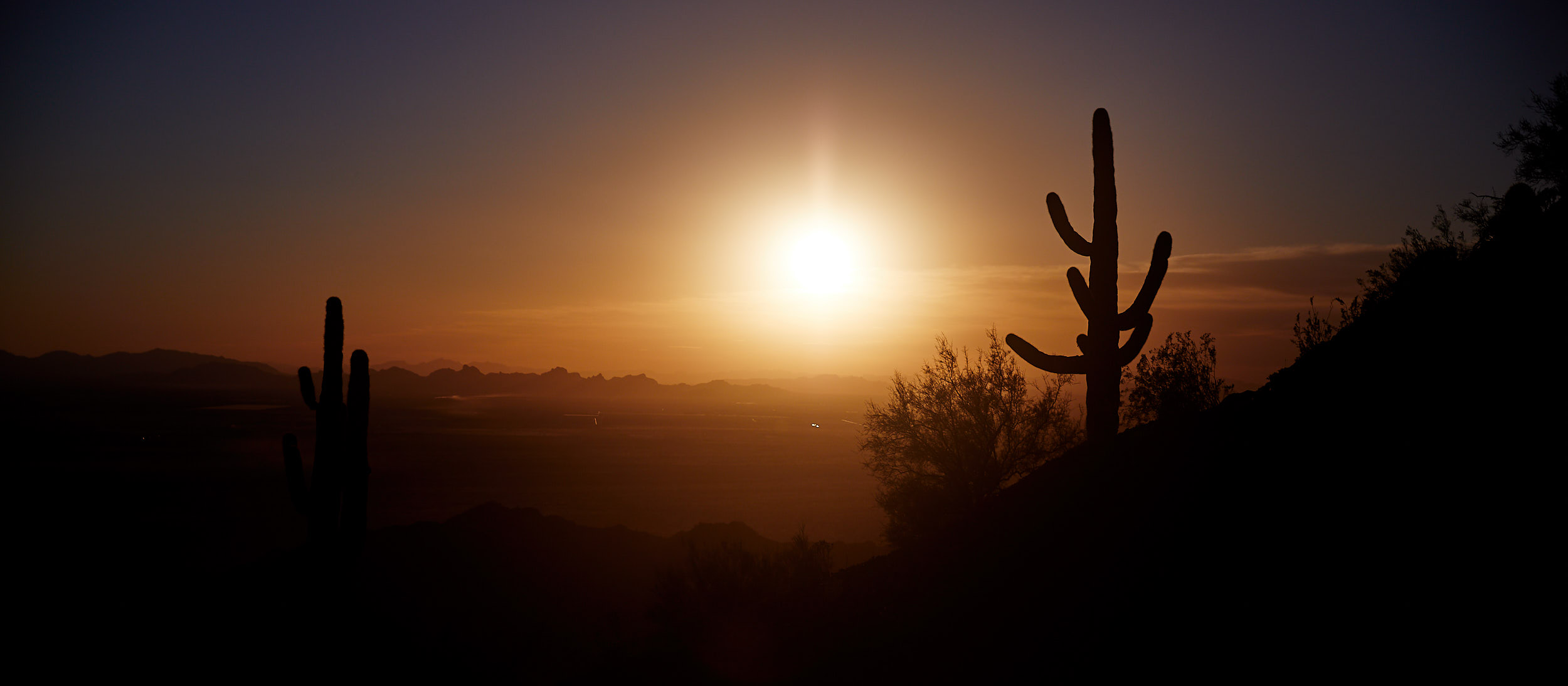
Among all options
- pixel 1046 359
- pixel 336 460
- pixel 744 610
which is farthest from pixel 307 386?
pixel 1046 359

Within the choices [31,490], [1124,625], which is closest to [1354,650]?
[1124,625]

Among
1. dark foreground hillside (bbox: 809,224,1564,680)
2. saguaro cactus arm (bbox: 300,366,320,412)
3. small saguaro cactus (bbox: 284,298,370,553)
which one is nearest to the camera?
dark foreground hillside (bbox: 809,224,1564,680)

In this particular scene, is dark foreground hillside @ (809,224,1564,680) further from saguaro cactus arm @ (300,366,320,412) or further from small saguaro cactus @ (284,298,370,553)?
saguaro cactus arm @ (300,366,320,412)

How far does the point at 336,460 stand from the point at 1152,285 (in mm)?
12952

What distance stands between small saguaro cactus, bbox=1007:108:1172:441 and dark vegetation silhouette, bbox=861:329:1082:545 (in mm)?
8727

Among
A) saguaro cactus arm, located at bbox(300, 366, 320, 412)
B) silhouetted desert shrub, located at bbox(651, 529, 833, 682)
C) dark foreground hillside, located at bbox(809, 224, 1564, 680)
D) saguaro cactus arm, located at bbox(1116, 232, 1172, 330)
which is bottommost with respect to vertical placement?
silhouetted desert shrub, located at bbox(651, 529, 833, 682)

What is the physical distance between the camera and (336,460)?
11.9 m

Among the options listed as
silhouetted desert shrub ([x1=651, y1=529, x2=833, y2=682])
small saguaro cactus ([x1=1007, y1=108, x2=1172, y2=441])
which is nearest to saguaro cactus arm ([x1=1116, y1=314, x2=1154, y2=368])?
small saguaro cactus ([x1=1007, y1=108, x2=1172, y2=441])

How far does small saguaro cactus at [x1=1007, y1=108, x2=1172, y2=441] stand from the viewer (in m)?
11.2

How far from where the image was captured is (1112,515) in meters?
10.2

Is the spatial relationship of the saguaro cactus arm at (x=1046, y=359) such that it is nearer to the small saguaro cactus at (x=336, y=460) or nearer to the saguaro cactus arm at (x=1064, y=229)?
the saguaro cactus arm at (x=1064, y=229)

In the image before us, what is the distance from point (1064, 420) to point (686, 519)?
39.6 m

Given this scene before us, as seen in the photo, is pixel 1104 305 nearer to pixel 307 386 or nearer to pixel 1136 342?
pixel 1136 342

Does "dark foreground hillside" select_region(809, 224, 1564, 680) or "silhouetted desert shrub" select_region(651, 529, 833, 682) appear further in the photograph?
"silhouetted desert shrub" select_region(651, 529, 833, 682)
